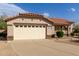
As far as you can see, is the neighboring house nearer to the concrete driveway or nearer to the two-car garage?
the two-car garage

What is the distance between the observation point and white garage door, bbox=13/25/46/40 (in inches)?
1177

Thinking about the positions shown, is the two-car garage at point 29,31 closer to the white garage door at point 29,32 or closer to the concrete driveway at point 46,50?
the white garage door at point 29,32

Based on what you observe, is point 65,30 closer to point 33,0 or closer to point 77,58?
point 33,0

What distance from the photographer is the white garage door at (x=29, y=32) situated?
29.9 m

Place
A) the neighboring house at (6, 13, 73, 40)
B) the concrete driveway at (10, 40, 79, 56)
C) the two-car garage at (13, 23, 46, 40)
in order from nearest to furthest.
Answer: the concrete driveway at (10, 40, 79, 56), the neighboring house at (6, 13, 73, 40), the two-car garage at (13, 23, 46, 40)

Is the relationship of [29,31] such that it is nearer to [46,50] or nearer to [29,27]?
[29,27]

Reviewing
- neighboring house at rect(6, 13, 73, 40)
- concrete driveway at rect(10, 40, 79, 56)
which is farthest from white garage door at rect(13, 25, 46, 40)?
concrete driveway at rect(10, 40, 79, 56)

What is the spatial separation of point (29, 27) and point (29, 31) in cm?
55

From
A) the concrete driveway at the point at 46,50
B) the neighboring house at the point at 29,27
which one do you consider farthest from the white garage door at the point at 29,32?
the concrete driveway at the point at 46,50

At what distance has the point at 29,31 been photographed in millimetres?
30281

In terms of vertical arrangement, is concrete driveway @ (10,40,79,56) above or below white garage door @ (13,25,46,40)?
below

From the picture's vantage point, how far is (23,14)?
30531 mm

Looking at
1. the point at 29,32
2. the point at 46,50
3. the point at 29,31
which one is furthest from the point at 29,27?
the point at 46,50

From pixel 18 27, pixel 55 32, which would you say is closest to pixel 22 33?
pixel 18 27
